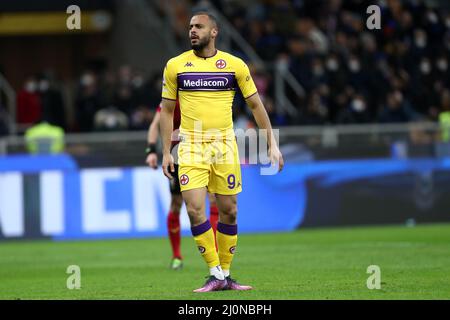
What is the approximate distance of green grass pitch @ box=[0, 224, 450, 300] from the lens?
10742 millimetres

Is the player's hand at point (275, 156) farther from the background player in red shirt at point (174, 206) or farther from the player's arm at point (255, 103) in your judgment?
the background player in red shirt at point (174, 206)

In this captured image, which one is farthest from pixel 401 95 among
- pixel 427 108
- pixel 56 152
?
pixel 56 152

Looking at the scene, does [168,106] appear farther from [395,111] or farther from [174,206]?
[395,111]

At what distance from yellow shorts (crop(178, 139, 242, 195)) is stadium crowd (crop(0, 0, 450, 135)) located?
491 inches

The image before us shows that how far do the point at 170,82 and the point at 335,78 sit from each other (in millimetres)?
14533

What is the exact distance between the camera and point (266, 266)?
45.8ft

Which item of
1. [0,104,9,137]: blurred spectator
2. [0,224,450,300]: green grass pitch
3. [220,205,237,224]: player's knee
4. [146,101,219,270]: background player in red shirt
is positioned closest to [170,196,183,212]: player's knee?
[146,101,219,270]: background player in red shirt

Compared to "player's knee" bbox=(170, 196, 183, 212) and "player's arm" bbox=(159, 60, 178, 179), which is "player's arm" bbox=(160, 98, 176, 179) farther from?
"player's knee" bbox=(170, 196, 183, 212)

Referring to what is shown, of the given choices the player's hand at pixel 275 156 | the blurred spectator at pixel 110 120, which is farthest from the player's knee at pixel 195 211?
the blurred spectator at pixel 110 120

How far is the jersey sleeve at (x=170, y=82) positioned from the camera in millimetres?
10961

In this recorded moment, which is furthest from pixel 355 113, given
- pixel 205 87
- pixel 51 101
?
pixel 205 87

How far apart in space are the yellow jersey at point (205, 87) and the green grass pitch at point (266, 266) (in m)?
1.64

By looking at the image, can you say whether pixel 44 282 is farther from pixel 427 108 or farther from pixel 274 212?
pixel 427 108

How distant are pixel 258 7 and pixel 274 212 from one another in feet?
29.1
